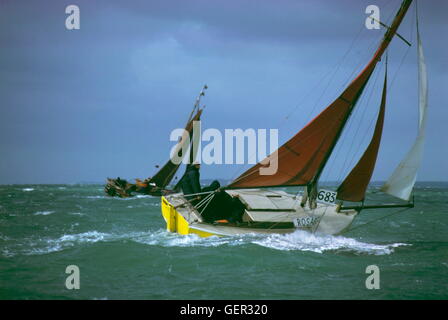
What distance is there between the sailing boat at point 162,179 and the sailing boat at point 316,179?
1328cm

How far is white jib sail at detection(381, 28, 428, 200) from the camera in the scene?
14875 millimetres

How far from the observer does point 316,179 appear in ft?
54.4

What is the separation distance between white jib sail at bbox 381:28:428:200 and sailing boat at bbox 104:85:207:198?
15.2 m

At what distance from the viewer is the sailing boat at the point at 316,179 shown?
15.1 metres

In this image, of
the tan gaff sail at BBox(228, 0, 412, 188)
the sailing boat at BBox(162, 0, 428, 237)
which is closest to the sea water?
the sailing boat at BBox(162, 0, 428, 237)

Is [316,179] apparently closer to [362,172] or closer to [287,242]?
[362,172]

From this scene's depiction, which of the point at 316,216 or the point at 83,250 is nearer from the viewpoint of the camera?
the point at 83,250

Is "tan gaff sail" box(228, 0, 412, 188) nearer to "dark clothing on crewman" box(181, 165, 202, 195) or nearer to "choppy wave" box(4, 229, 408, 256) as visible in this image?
"dark clothing on crewman" box(181, 165, 202, 195)

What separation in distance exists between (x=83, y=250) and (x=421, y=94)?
462 inches

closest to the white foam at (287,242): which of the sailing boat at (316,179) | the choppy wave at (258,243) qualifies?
the choppy wave at (258,243)

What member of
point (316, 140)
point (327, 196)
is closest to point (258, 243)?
point (327, 196)
